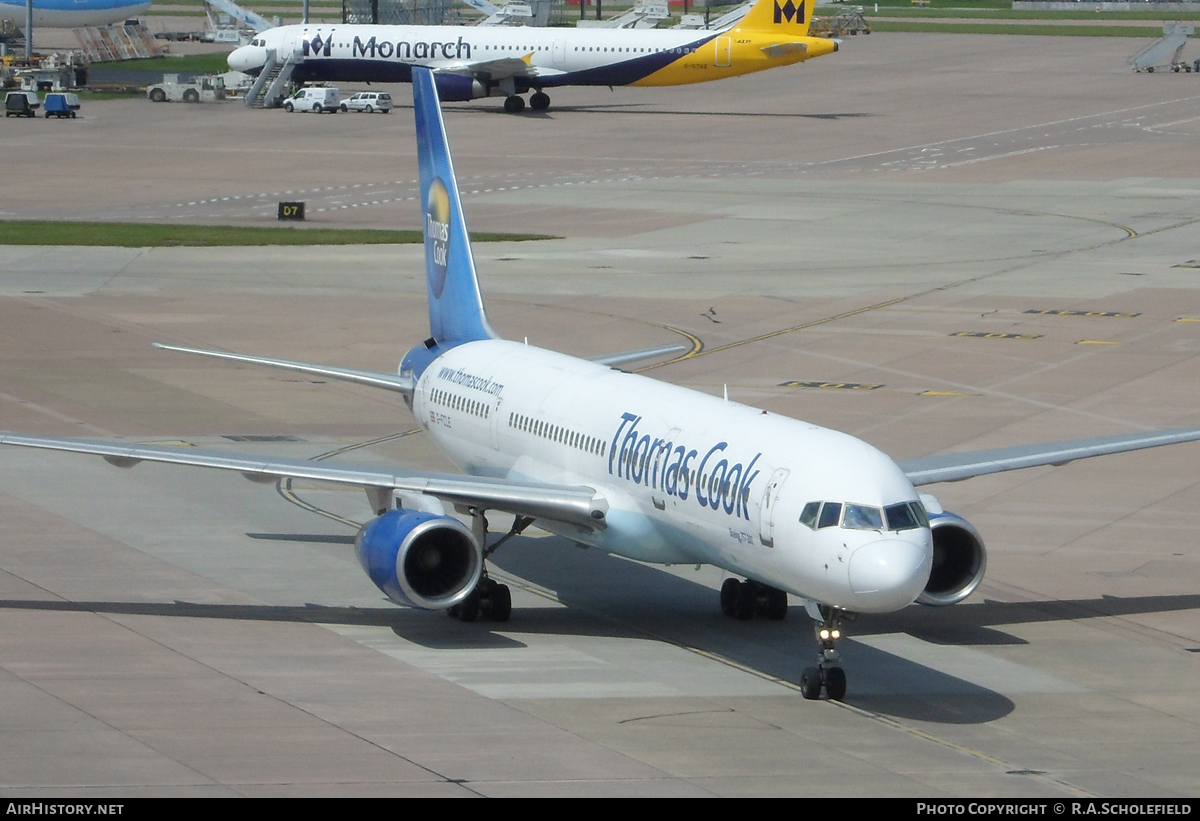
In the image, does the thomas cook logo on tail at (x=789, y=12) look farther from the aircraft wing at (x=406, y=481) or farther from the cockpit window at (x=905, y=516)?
the cockpit window at (x=905, y=516)

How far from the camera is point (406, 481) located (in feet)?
91.6

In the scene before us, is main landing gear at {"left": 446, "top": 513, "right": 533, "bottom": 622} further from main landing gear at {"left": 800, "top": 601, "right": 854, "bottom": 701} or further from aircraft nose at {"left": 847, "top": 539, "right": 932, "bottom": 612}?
aircraft nose at {"left": 847, "top": 539, "right": 932, "bottom": 612}

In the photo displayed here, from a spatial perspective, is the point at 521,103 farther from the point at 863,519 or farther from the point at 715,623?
the point at 863,519

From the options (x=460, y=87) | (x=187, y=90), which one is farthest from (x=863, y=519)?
(x=187, y=90)

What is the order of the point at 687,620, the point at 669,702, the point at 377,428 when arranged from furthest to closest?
1. the point at 377,428
2. the point at 687,620
3. the point at 669,702

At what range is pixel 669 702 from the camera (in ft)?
81.2

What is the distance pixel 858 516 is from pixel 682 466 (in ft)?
12.0

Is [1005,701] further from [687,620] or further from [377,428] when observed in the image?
[377,428]

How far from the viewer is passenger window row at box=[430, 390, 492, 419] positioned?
32094 millimetres

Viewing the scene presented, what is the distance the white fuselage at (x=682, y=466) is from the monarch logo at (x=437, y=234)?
2.55m

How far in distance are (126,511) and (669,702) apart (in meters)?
15.0

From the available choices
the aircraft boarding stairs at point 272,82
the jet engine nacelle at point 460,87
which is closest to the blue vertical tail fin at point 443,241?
the jet engine nacelle at point 460,87

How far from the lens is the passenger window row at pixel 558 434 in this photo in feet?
94.0

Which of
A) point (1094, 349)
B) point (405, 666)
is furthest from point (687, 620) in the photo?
point (1094, 349)
